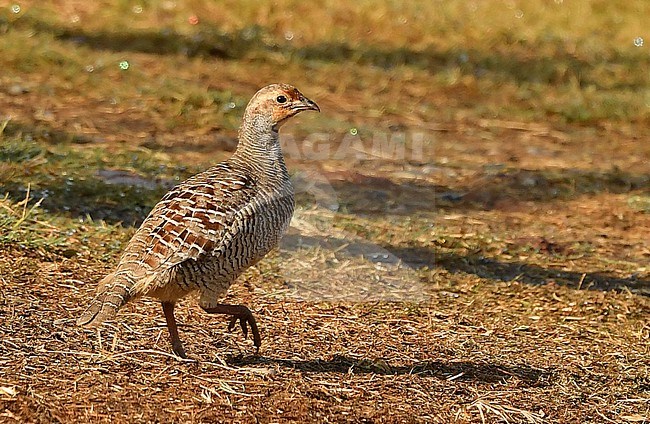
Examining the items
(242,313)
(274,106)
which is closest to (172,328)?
(242,313)

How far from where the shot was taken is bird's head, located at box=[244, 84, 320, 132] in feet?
17.4

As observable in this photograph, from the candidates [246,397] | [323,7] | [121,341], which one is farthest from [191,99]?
[246,397]

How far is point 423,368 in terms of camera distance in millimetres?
4984

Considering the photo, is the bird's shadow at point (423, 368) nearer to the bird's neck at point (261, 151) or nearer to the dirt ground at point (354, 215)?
the dirt ground at point (354, 215)

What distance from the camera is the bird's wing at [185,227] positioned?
14.4 ft

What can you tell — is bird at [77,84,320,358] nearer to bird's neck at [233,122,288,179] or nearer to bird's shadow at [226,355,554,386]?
bird's neck at [233,122,288,179]

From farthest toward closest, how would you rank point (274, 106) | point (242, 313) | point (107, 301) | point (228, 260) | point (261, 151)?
point (274, 106) < point (261, 151) < point (242, 313) < point (228, 260) < point (107, 301)

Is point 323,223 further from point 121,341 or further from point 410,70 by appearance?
point 410,70

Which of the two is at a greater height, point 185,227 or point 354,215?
point 185,227

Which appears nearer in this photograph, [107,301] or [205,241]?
[107,301]

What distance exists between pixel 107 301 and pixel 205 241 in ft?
1.52

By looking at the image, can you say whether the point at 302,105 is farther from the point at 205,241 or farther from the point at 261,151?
the point at 205,241

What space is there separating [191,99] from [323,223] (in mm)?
2904

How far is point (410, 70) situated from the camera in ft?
38.5
